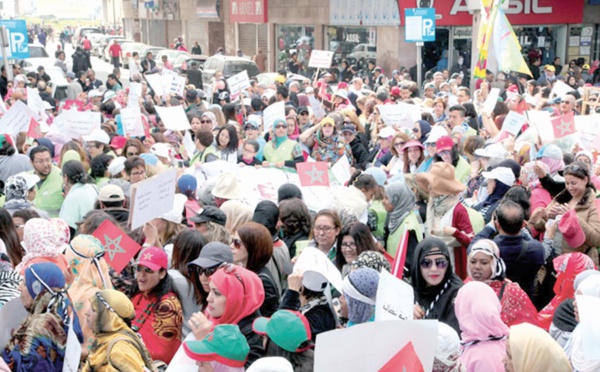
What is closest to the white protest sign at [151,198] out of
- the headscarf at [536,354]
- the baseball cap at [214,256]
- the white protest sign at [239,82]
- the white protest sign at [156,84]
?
the baseball cap at [214,256]

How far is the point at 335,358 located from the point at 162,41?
174 ft

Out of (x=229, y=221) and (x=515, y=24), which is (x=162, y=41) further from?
(x=229, y=221)

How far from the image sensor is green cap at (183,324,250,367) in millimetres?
4156

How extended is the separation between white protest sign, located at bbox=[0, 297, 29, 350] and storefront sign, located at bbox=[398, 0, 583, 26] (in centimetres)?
2313

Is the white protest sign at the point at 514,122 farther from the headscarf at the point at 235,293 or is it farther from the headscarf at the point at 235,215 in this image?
the headscarf at the point at 235,293

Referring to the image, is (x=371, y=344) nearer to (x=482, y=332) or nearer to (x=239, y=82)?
(x=482, y=332)

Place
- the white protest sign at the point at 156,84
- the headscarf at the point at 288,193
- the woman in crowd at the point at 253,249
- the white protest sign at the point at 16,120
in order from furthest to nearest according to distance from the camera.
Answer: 1. the white protest sign at the point at 156,84
2. the white protest sign at the point at 16,120
3. the headscarf at the point at 288,193
4. the woman in crowd at the point at 253,249

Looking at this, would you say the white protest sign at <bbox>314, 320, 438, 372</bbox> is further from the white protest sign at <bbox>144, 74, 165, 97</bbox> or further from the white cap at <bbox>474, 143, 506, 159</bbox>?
the white protest sign at <bbox>144, 74, 165, 97</bbox>

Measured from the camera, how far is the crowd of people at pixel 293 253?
4293 mm

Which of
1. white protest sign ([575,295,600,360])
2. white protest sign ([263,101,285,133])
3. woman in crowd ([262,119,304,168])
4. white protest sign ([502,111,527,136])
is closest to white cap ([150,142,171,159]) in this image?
woman in crowd ([262,119,304,168])

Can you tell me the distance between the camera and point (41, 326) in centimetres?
435

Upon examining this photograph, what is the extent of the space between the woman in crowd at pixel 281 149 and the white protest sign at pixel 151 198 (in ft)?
11.0

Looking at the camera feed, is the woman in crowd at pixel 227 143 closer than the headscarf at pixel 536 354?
No

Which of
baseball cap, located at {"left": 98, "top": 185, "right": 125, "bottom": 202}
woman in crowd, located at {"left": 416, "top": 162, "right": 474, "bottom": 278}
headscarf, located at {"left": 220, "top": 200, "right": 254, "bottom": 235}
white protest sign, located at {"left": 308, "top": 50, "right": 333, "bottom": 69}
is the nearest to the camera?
woman in crowd, located at {"left": 416, "top": 162, "right": 474, "bottom": 278}
